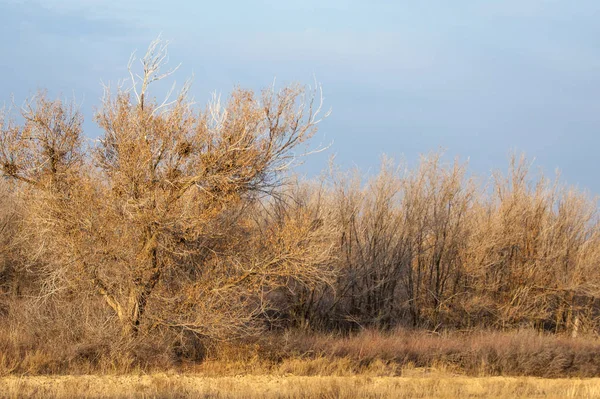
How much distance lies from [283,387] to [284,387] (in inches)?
1.0

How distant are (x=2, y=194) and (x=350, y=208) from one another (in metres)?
12.4

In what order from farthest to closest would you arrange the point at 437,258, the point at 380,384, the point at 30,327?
the point at 437,258 < the point at 30,327 < the point at 380,384

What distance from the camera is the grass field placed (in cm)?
1241

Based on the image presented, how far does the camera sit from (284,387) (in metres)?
13.8

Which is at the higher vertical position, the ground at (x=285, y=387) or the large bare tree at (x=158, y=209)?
the large bare tree at (x=158, y=209)

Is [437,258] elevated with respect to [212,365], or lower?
elevated

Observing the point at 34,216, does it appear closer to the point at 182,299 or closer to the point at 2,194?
the point at 182,299

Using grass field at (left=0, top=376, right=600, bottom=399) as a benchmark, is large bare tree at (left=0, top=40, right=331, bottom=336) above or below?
above

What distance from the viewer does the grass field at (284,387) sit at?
1241cm

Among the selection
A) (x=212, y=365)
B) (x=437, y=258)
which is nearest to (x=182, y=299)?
(x=212, y=365)

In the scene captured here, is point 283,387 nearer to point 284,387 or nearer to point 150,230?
point 284,387

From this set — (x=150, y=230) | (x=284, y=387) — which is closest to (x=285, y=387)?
(x=284, y=387)

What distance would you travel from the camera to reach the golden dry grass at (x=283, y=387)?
12410 millimetres

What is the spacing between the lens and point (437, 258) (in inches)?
1060
